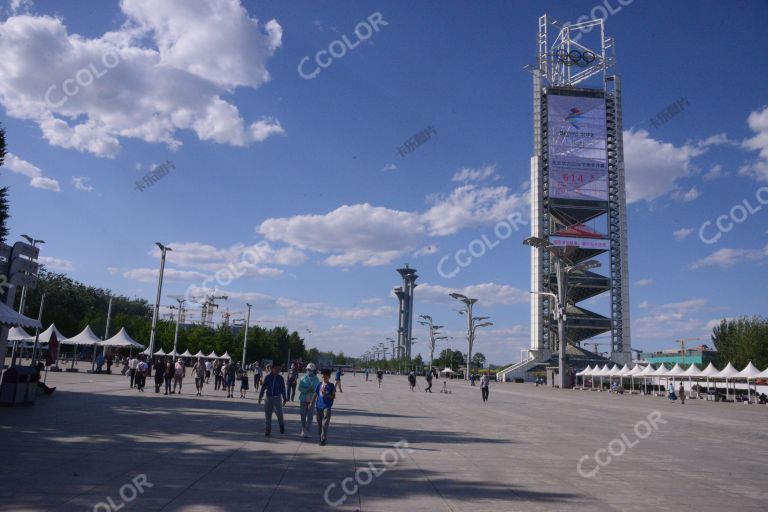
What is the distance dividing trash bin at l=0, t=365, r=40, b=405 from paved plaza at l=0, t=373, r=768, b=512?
709mm

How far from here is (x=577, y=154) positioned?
3976 inches

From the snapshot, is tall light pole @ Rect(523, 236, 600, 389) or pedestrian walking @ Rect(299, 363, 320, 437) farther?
tall light pole @ Rect(523, 236, 600, 389)

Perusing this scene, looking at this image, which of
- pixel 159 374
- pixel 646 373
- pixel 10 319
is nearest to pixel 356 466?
pixel 10 319

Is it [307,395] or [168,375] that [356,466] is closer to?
[307,395]

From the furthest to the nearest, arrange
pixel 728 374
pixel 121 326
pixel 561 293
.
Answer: pixel 121 326, pixel 561 293, pixel 728 374

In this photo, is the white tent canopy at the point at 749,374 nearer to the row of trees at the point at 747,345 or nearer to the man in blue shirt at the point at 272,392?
the row of trees at the point at 747,345

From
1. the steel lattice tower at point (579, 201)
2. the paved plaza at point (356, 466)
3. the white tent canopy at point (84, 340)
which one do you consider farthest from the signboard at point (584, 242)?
the paved plaza at point (356, 466)

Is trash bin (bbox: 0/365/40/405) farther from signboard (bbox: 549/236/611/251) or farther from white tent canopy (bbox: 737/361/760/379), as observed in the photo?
signboard (bbox: 549/236/611/251)

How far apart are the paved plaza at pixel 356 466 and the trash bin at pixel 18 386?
71cm

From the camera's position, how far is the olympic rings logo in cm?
11031

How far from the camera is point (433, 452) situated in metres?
11.6

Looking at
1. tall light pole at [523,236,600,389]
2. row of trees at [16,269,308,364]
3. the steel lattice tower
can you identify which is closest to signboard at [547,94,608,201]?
the steel lattice tower

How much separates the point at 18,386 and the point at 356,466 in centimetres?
1220

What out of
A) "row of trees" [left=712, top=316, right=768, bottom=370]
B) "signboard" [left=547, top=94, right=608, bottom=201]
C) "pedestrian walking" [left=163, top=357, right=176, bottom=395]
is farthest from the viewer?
"signboard" [left=547, top=94, right=608, bottom=201]
